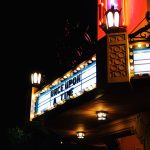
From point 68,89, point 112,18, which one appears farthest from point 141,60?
point 68,89

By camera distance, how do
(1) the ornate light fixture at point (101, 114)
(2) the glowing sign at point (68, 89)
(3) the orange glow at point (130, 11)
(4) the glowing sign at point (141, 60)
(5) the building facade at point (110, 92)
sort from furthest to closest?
(3) the orange glow at point (130, 11) < (1) the ornate light fixture at point (101, 114) < (2) the glowing sign at point (68, 89) < (5) the building facade at point (110, 92) < (4) the glowing sign at point (141, 60)

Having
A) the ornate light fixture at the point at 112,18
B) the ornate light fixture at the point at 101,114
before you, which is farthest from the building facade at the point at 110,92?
the ornate light fixture at the point at 112,18

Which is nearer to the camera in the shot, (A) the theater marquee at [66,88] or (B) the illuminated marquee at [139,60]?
(B) the illuminated marquee at [139,60]

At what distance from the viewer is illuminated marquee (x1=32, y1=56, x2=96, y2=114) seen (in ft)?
40.9

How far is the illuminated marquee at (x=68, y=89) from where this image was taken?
12.5m

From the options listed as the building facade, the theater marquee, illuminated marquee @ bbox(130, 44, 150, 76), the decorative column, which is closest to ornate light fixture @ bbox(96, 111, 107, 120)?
the building facade

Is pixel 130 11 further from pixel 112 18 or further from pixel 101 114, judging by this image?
pixel 101 114

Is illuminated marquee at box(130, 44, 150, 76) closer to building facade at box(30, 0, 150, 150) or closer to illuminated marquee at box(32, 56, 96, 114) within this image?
building facade at box(30, 0, 150, 150)

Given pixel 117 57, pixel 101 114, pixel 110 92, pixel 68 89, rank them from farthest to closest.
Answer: pixel 68 89, pixel 101 114, pixel 110 92, pixel 117 57

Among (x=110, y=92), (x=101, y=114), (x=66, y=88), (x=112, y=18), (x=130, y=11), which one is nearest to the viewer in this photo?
(x=110, y=92)

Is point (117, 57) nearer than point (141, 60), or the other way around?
point (141, 60)

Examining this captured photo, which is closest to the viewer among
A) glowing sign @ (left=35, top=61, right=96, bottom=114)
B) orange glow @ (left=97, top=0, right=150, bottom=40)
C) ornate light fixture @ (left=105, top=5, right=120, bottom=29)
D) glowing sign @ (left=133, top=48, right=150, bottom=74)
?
glowing sign @ (left=133, top=48, right=150, bottom=74)

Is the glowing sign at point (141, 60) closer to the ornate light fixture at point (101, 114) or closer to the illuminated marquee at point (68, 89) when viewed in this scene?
the illuminated marquee at point (68, 89)

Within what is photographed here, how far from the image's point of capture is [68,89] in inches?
555
